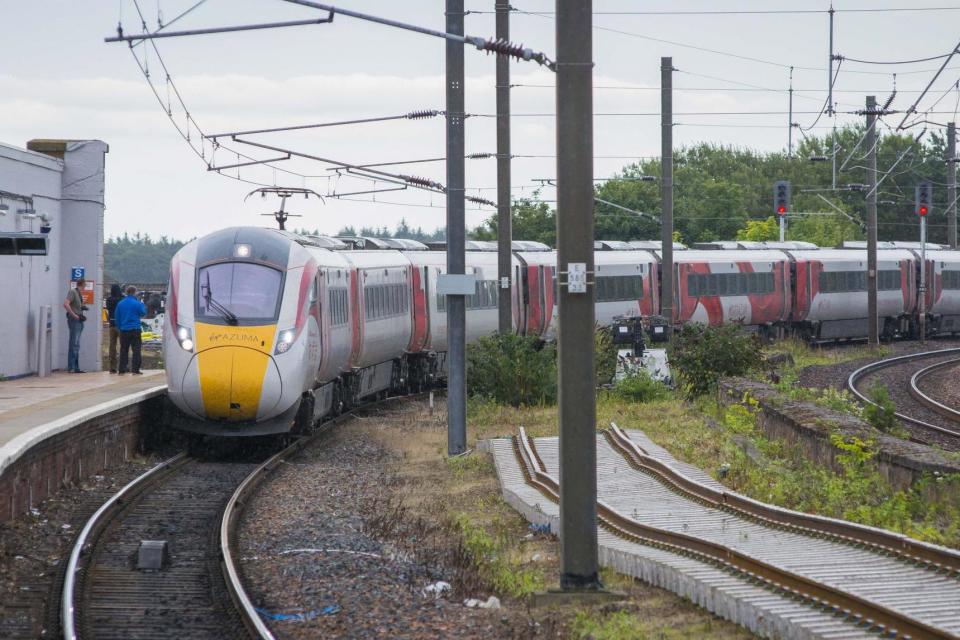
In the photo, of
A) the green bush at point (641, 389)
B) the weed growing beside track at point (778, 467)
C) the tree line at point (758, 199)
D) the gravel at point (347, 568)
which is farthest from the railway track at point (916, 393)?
the tree line at point (758, 199)

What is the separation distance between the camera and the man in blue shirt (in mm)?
24250

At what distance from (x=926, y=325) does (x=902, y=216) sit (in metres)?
48.4

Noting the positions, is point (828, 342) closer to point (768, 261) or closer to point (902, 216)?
point (768, 261)

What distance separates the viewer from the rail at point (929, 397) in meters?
23.7

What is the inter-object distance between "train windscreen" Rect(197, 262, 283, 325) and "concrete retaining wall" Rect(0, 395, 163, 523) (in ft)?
5.71

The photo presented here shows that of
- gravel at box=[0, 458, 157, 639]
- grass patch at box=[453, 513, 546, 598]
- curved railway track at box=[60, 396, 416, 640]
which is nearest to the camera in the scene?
curved railway track at box=[60, 396, 416, 640]

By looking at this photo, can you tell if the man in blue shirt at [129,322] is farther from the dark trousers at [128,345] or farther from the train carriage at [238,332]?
the train carriage at [238,332]

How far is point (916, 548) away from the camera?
9.91m

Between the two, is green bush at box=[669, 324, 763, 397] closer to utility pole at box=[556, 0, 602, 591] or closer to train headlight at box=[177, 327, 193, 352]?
train headlight at box=[177, 327, 193, 352]

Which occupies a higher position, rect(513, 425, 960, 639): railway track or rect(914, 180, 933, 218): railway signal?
rect(914, 180, 933, 218): railway signal

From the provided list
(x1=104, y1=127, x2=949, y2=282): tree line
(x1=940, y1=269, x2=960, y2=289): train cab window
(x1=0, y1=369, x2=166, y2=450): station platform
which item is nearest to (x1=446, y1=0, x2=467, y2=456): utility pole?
(x1=0, y1=369, x2=166, y2=450): station platform

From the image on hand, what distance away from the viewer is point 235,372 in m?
18.5

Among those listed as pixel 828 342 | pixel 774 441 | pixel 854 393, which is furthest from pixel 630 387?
pixel 828 342

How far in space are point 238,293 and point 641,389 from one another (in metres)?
8.83
